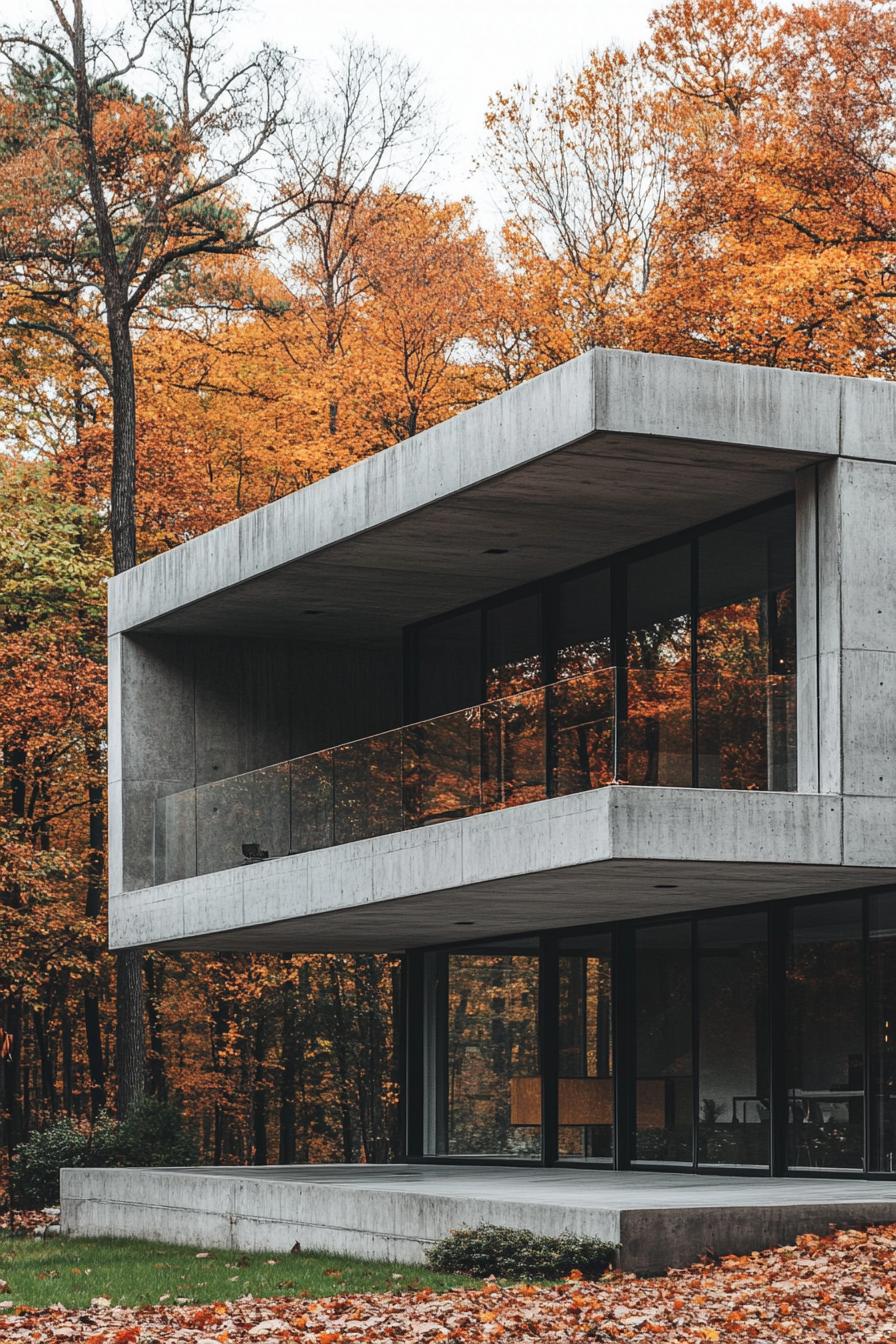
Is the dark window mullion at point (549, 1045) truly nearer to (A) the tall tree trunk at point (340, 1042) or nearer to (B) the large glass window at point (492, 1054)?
(B) the large glass window at point (492, 1054)

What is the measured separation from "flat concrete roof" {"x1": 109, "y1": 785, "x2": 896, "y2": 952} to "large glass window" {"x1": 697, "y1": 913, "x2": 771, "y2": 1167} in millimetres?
569

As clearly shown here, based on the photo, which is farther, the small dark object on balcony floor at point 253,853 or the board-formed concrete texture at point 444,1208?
the small dark object on balcony floor at point 253,853

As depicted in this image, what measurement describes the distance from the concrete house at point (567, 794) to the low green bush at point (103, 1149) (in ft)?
7.42

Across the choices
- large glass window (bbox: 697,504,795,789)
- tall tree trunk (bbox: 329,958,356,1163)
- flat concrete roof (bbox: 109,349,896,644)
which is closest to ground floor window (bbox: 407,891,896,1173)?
large glass window (bbox: 697,504,795,789)

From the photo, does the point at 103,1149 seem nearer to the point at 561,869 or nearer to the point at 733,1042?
the point at 733,1042

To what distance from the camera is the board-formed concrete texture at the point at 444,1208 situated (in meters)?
13.5

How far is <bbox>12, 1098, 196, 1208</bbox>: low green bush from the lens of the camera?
25891 millimetres

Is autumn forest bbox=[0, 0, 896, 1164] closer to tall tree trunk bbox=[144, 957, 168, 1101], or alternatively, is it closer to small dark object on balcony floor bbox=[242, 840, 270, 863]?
tall tree trunk bbox=[144, 957, 168, 1101]

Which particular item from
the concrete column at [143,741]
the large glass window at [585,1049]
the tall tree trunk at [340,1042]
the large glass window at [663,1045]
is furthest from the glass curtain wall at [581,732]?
the tall tree trunk at [340,1042]

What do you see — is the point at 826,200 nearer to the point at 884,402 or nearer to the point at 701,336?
the point at 701,336

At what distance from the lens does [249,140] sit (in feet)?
110

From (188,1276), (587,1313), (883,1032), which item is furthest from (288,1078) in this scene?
(587,1313)

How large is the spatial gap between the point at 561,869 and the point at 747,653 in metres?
3.04

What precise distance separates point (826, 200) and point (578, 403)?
16.8 m
